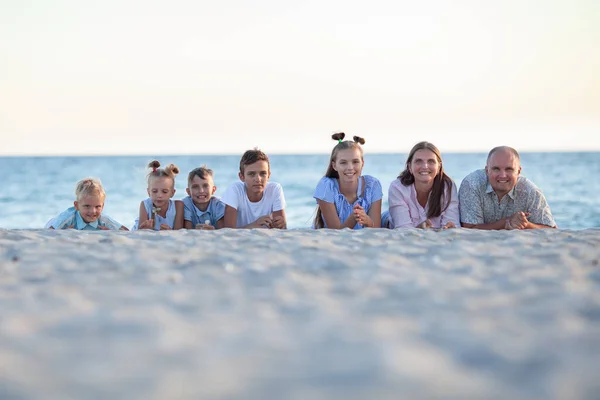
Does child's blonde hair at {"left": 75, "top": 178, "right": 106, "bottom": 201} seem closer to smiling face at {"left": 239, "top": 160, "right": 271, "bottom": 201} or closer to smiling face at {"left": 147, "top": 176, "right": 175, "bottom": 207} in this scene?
smiling face at {"left": 147, "top": 176, "right": 175, "bottom": 207}

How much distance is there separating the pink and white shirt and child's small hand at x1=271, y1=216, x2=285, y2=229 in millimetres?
851

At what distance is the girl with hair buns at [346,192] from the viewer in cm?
528

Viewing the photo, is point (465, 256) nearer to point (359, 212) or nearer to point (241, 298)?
point (241, 298)

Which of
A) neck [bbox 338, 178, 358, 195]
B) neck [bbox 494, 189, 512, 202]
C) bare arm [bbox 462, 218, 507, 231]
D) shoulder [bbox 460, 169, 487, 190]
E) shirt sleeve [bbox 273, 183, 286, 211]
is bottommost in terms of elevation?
bare arm [bbox 462, 218, 507, 231]

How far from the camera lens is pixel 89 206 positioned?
5191 mm

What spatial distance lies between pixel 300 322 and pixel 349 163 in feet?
11.5

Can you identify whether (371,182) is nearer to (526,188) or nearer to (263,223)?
(263,223)

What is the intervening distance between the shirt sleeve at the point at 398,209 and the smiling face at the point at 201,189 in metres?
1.44

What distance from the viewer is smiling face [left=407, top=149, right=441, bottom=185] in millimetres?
5121

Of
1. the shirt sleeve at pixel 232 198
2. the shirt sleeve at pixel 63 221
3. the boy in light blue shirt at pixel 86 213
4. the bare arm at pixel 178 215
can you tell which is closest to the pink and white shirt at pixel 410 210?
the shirt sleeve at pixel 232 198

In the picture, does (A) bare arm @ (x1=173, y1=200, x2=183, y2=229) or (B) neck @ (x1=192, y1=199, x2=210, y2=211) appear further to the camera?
(B) neck @ (x1=192, y1=199, x2=210, y2=211)

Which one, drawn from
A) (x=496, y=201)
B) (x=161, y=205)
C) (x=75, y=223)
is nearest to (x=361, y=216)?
(x=496, y=201)

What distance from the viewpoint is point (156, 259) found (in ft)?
9.00

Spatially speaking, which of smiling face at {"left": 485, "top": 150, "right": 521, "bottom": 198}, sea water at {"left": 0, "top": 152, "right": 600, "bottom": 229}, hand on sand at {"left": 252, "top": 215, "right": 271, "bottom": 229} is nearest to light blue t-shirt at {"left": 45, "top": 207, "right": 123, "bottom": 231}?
hand on sand at {"left": 252, "top": 215, "right": 271, "bottom": 229}
